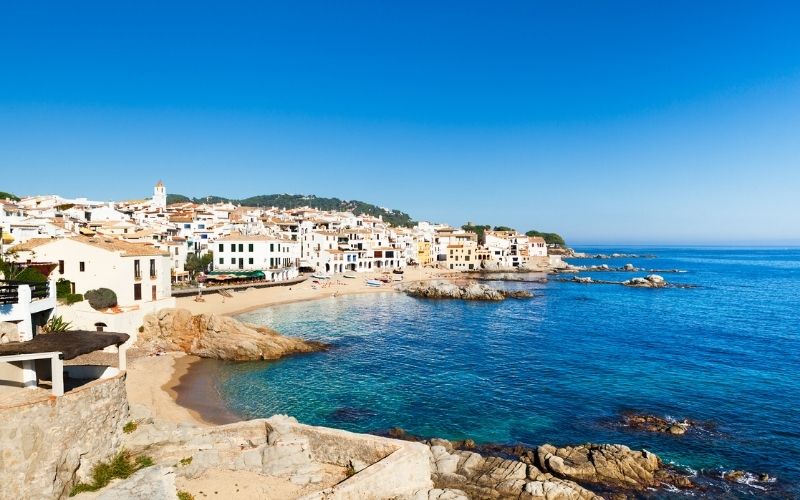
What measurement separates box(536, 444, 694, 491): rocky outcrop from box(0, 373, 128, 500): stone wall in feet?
54.5

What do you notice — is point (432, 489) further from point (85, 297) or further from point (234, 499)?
point (85, 297)

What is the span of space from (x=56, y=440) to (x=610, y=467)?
19781mm

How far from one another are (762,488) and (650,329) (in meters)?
36.1

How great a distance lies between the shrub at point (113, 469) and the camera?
1412cm

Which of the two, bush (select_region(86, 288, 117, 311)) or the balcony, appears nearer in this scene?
the balcony

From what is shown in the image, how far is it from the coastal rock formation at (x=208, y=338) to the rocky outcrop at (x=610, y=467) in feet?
80.1

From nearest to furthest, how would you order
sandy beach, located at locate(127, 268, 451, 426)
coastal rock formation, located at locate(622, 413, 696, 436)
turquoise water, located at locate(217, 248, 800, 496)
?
turquoise water, located at locate(217, 248, 800, 496)
coastal rock formation, located at locate(622, 413, 696, 436)
sandy beach, located at locate(127, 268, 451, 426)

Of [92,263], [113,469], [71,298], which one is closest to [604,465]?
[113,469]

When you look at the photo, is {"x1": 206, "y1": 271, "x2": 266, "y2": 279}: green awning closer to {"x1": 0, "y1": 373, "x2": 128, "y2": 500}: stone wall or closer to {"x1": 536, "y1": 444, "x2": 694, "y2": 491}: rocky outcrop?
{"x1": 0, "y1": 373, "x2": 128, "y2": 500}: stone wall

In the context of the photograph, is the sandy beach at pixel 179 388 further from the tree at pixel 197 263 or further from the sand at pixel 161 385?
the tree at pixel 197 263

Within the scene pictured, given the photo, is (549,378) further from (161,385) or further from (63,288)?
(63,288)

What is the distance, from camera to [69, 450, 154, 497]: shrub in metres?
14.1

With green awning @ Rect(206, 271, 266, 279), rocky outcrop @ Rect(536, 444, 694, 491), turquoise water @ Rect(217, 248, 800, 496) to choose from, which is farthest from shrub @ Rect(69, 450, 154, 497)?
green awning @ Rect(206, 271, 266, 279)

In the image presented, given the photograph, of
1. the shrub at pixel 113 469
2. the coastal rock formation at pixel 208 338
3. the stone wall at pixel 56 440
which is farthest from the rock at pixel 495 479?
the coastal rock formation at pixel 208 338
